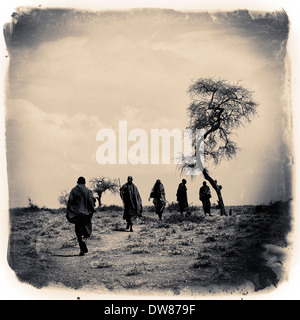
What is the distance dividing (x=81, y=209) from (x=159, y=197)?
269 inches

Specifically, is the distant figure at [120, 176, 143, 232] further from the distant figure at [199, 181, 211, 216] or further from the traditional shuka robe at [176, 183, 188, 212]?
the distant figure at [199, 181, 211, 216]

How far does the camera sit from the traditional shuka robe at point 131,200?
51.0ft

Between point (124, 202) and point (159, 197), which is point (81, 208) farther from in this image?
point (159, 197)

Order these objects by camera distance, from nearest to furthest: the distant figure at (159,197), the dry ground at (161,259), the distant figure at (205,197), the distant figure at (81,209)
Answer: the dry ground at (161,259) < the distant figure at (81,209) < the distant figure at (159,197) < the distant figure at (205,197)

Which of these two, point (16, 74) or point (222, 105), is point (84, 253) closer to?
point (16, 74)

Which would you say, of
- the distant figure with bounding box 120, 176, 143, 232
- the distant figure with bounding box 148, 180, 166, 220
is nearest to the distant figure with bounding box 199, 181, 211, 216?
the distant figure with bounding box 148, 180, 166, 220

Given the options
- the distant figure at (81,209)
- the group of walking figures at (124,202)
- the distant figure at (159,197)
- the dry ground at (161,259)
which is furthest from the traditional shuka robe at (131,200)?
the distant figure at (81,209)

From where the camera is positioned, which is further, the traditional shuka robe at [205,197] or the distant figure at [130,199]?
the traditional shuka robe at [205,197]

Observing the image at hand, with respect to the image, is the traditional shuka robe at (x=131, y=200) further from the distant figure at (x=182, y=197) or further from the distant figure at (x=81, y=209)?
the distant figure at (x=81, y=209)

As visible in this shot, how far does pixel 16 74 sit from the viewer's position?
36.7 feet

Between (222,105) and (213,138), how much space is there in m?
1.35

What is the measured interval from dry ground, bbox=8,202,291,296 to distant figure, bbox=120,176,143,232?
1440mm

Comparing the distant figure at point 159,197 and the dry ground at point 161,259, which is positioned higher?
the distant figure at point 159,197

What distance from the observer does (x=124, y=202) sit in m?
15.6
